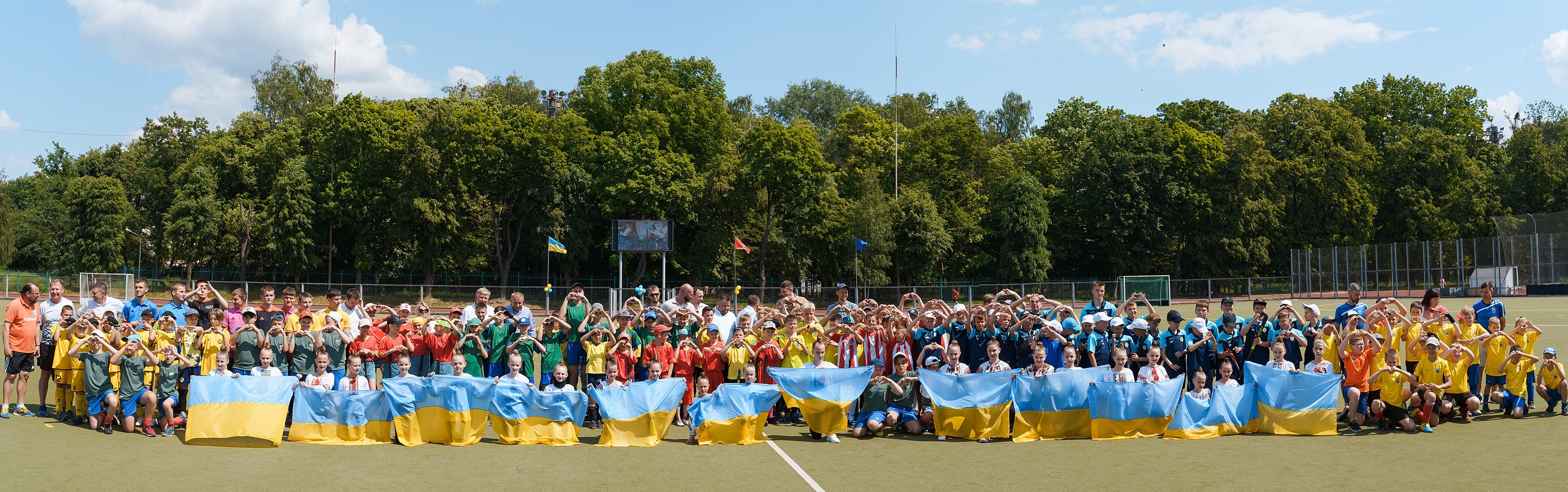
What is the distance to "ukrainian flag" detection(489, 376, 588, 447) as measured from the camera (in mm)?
10836

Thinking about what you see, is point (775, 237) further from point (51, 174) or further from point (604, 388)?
point (51, 174)

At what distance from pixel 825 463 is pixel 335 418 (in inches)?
220

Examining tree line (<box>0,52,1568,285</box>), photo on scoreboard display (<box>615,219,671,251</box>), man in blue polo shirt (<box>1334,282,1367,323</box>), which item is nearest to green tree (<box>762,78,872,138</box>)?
tree line (<box>0,52,1568,285</box>)

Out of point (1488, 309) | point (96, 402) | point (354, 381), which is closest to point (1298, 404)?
point (1488, 309)

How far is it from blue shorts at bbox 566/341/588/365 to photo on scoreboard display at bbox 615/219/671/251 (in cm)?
2828

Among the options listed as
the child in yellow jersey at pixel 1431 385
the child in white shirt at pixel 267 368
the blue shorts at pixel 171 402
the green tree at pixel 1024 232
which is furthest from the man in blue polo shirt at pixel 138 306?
the green tree at pixel 1024 232

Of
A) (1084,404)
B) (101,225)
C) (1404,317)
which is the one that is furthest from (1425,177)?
(101,225)

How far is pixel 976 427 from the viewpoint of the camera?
11.2 metres

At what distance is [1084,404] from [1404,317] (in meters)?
5.29

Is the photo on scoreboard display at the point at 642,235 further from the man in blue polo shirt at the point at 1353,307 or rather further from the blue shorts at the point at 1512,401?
the blue shorts at the point at 1512,401

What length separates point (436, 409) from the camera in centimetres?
1078

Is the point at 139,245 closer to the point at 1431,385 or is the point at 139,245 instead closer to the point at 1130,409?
the point at 1130,409

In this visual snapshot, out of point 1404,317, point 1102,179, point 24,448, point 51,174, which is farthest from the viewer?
point 51,174

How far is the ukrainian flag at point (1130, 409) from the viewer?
1105 centimetres
